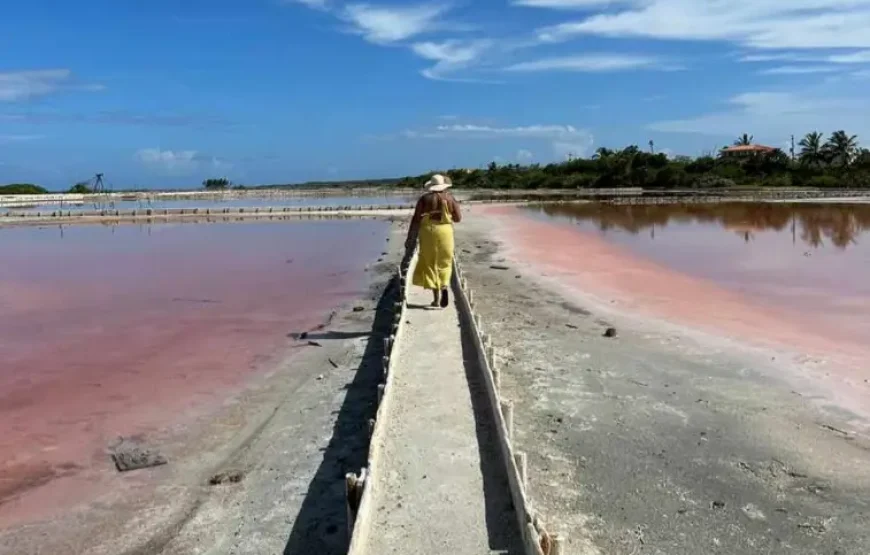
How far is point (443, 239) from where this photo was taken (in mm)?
8344

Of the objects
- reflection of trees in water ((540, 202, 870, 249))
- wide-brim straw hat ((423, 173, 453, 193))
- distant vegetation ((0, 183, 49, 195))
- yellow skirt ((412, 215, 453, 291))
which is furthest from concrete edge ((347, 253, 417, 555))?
distant vegetation ((0, 183, 49, 195))

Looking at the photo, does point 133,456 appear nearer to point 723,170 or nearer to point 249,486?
point 249,486

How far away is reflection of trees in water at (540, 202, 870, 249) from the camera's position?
81.4 feet

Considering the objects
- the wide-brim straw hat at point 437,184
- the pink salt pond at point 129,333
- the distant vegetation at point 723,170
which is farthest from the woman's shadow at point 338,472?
the distant vegetation at point 723,170

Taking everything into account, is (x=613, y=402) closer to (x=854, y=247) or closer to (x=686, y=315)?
(x=686, y=315)

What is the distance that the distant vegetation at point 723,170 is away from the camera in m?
56.8

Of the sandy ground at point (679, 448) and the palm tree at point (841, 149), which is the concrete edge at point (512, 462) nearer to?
the sandy ground at point (679, 448)

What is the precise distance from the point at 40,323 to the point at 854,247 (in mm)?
18356

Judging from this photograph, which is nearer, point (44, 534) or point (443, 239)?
point (44, 534)

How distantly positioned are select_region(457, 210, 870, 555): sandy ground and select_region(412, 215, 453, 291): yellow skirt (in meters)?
1.13

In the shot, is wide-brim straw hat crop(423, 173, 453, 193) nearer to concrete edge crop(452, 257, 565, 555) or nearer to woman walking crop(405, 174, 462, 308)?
woman walking crop(405, 174, 462, 308)

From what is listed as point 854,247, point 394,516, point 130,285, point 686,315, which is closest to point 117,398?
point 394,516

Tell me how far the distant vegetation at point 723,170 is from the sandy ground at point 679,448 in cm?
5140

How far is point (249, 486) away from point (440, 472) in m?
1.62
